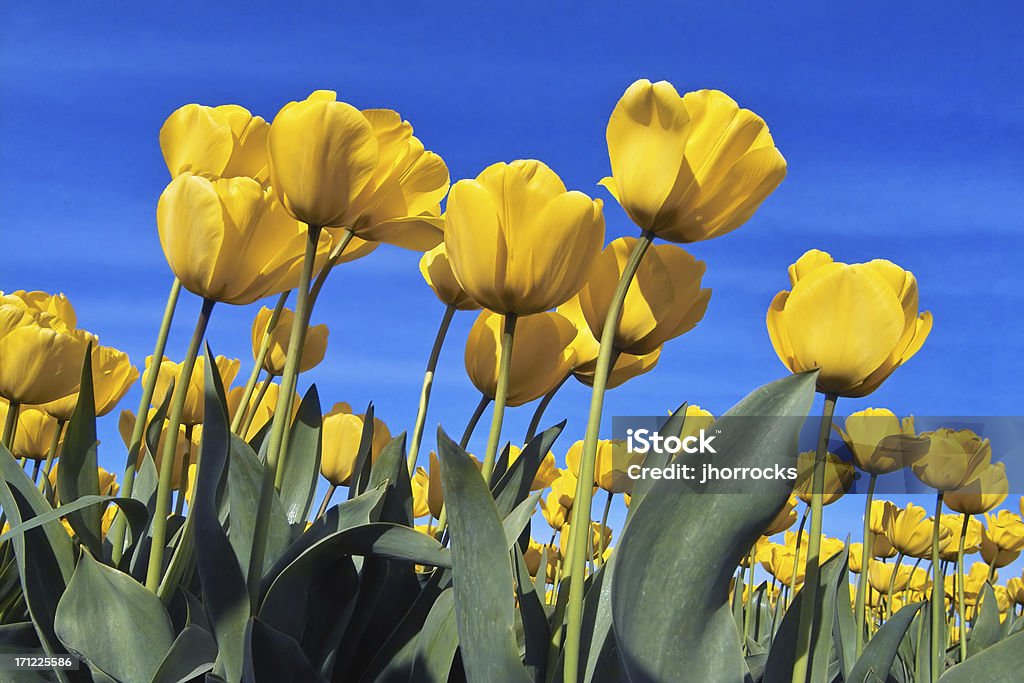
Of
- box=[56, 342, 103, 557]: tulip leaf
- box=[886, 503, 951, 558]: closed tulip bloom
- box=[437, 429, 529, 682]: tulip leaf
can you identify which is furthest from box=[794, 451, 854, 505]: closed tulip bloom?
box=[886, 503, 951, 558]: closed tulip bloom

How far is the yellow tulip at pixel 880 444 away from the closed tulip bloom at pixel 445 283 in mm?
626

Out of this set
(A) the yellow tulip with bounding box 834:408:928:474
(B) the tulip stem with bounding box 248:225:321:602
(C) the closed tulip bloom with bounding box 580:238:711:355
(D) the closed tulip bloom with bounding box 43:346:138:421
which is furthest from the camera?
(D) the closed tulip bloom with bounding box 43:346:138:421

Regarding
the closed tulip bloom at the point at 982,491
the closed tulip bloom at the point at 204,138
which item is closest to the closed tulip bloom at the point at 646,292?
the closed tulip bloom at the point at 204,138

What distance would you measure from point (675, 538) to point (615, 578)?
0.07 metres

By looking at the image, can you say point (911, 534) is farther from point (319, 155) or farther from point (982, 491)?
point (319, 155)

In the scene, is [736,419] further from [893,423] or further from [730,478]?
[893,423]

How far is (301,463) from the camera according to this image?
1280 millimetres

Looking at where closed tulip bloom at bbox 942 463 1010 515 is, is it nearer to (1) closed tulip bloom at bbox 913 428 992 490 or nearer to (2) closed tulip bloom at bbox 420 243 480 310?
(1) closed tulip bloom at bbox 913 428 992 490

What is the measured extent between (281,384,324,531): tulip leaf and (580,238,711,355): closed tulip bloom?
1.41ft

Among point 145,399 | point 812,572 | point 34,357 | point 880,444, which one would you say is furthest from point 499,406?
point 34,357

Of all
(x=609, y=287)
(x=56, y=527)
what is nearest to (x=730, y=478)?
(x=609, y=287)

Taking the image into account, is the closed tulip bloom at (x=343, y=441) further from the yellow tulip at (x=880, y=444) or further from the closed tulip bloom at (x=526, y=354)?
the yellow tulip at (x=880, y=444)

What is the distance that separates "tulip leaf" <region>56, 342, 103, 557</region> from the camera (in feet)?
4.10

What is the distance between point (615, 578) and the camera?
0.78m
